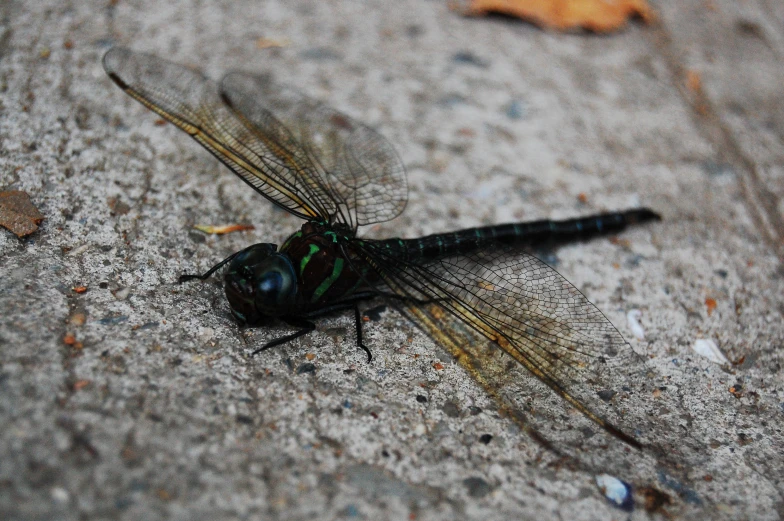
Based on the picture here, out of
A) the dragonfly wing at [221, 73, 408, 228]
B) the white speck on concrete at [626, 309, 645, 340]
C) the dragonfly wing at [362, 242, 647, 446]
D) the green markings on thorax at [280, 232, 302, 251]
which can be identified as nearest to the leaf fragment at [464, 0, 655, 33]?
the dragonfly wing at [221, 73, 408, 228]

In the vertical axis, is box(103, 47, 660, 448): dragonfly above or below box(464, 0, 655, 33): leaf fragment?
below

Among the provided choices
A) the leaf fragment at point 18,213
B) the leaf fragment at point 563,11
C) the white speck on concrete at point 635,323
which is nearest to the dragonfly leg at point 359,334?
the white speck on concrete at point 635,323

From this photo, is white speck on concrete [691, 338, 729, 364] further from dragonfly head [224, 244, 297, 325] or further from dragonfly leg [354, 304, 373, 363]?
dragonfly head [224, 244, 297, 325]

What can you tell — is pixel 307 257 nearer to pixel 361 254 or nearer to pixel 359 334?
pixel 361 254

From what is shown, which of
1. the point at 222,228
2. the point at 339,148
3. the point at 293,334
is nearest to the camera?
the point at 293,334

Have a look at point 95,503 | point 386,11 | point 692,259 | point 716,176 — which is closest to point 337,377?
point 95,503

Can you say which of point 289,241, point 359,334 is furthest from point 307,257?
point 359,334
